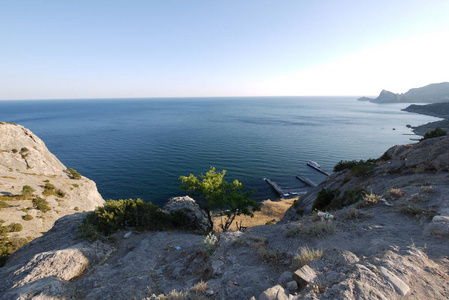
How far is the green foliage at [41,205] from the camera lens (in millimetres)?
27391

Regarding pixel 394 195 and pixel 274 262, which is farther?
pixel 394 195

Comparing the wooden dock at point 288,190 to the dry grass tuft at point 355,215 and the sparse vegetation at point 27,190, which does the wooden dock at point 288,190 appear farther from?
the sparse vegetation at point 27,190

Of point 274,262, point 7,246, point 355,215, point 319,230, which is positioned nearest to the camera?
point 274,262

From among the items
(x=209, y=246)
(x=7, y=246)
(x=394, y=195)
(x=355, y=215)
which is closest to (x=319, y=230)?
(x=355, y=215)

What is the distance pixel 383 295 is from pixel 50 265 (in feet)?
56.4

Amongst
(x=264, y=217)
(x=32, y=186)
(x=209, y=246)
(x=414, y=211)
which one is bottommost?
(x=264, y=217)

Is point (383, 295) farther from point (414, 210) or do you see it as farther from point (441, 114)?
point (441, 114)

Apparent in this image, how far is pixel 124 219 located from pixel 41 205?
1966 centimetres

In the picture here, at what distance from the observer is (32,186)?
3119 cm

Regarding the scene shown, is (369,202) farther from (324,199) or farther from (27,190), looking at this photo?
(27,190)

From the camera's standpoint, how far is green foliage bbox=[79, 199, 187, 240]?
16433 millimetres

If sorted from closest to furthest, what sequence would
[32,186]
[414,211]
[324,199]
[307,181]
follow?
[414,211] → [324,199] → [32,186] → [307,181]

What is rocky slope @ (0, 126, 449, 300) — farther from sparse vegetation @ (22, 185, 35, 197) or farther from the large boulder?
sparse vegetation @ (22, 185, 35, 197)

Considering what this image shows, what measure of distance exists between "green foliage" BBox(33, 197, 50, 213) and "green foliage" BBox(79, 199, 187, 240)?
51.8 feet
